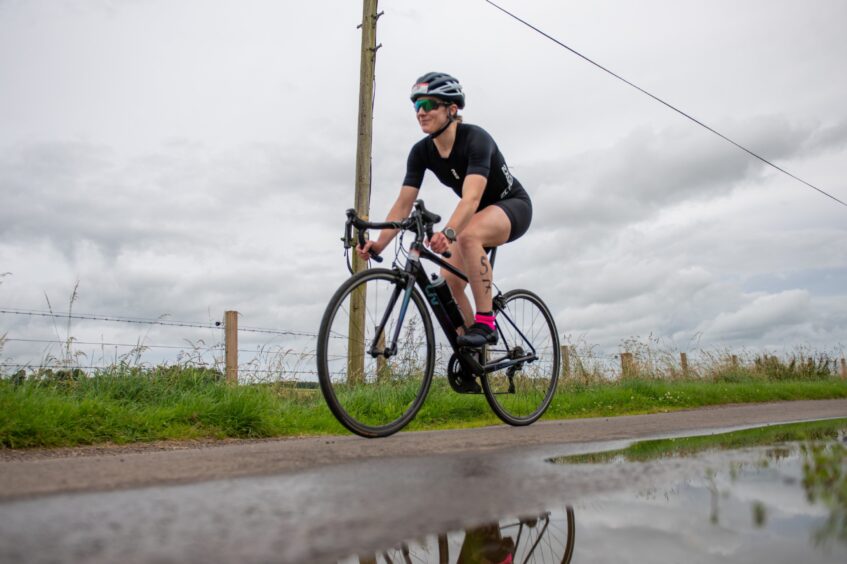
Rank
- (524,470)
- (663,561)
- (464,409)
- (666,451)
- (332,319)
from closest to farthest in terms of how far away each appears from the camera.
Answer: (663,561), (524,470), (666,451), (332,319), (464,409)

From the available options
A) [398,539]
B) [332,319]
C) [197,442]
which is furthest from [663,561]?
[197,442]

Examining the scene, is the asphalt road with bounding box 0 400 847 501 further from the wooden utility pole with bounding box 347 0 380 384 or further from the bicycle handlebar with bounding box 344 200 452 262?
the wooden utility pole with bounding box 347 0 380 384

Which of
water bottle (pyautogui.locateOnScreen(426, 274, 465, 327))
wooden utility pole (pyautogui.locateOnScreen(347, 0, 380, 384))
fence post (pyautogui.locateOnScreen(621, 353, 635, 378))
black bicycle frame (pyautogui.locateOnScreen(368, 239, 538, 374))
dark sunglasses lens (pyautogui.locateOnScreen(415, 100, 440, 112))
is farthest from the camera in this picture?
fence post (pyautogui.locateOnScreen(621, 353, 635, 378))

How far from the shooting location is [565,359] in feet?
43.0

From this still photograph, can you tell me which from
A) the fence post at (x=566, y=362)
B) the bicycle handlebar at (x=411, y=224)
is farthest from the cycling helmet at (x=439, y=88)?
the fence post at (x=566, y=362)

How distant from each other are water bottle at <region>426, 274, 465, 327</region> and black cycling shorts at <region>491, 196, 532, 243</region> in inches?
31.8

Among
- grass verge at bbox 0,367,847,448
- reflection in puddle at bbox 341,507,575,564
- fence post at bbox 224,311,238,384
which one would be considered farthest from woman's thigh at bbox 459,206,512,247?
fence post at bbox 224,311,238,384

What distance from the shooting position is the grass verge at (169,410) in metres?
5.11

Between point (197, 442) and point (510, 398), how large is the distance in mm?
2582

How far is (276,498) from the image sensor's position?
213 cm

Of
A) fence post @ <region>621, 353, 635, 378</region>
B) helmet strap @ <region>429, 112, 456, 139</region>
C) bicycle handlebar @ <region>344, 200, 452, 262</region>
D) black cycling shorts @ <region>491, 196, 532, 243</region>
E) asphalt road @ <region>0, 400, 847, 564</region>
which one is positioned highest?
helmet strap @ <region>429, 112, 456, 139</region>

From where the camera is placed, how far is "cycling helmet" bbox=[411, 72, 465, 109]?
198 inches

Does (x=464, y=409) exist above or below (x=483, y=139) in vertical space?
below

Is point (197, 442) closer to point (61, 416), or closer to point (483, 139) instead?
point (61, 416)
